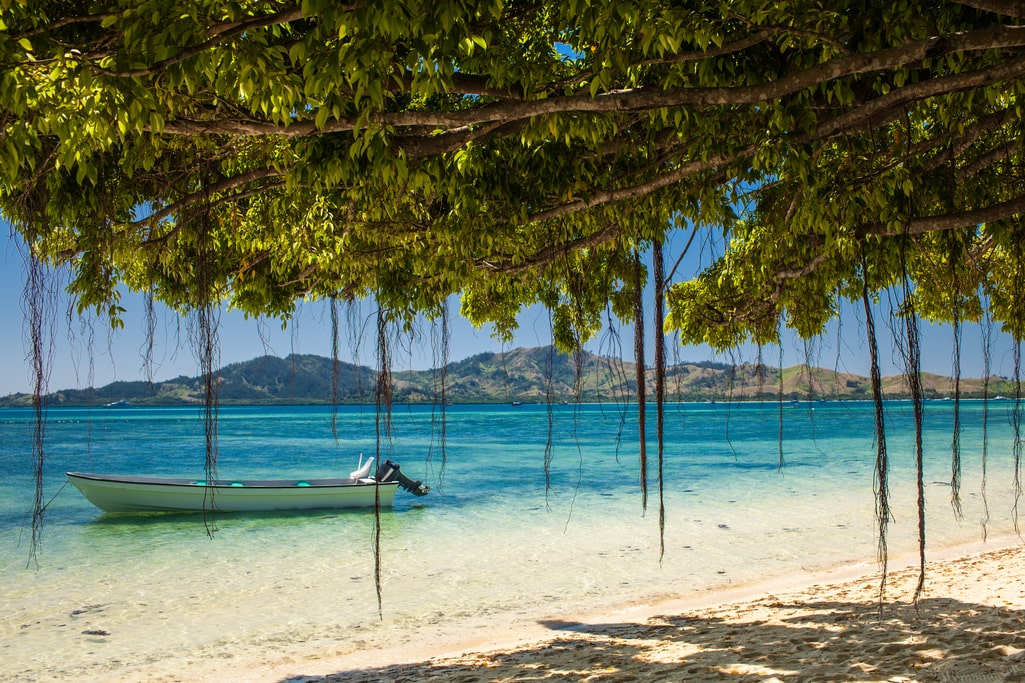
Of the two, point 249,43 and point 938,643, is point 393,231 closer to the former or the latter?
point 249,43

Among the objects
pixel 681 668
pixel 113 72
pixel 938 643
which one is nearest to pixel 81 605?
pixel 681 668

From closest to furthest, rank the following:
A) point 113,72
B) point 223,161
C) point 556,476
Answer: point 113,72 → point 223,161 → point 556,476

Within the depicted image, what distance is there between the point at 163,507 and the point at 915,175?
16.6 metres

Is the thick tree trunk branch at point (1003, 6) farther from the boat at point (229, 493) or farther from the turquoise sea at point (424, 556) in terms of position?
the boat at point (229, 493)

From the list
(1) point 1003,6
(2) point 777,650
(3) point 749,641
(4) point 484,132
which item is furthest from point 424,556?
(1) point 1003,6

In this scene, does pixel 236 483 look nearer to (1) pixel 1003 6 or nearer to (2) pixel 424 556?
(2) pixel 424 556

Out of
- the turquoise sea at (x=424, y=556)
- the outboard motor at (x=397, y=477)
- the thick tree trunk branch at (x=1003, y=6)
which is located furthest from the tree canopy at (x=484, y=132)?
the outboard motor at (x=397, y=477)

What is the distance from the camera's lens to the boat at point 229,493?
16219 mm

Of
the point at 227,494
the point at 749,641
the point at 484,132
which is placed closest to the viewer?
the point at 484,132

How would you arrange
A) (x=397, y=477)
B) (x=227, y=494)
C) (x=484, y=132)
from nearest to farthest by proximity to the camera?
(x=484, y=132) → (x=227, y=494) → (x=397, y=477)

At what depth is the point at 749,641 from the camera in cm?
591

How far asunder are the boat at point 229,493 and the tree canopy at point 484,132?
1018 centimetres

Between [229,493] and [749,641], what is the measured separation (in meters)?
13.3

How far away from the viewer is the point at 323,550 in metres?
13.2
